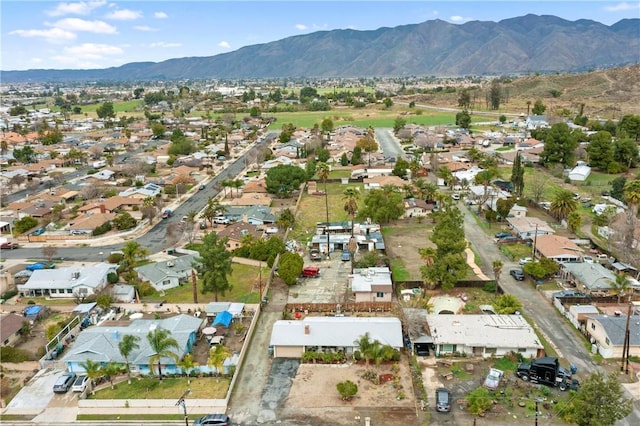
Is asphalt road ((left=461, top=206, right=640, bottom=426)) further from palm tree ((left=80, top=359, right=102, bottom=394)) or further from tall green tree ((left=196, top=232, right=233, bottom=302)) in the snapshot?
palm tree ((left=80, top=359, right=102, bottom=394))

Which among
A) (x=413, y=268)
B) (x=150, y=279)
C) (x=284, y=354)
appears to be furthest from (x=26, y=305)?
(x=413, y=268)

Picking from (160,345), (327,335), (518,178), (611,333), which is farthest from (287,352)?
(518,178)

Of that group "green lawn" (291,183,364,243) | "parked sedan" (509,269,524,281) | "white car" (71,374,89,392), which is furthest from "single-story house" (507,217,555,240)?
"white car" (71,374,89,392)

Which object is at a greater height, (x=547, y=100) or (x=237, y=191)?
(x=547, y=100)

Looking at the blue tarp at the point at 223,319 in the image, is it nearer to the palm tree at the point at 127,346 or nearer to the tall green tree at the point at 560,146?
the palm tree at the point at 127,346

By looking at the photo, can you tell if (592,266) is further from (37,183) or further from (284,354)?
(37,183)

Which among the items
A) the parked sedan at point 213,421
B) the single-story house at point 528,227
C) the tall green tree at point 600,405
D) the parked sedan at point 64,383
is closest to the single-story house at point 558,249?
the single-story house at point 528,227

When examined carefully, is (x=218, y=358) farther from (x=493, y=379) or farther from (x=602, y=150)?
(x=602, y=150)
